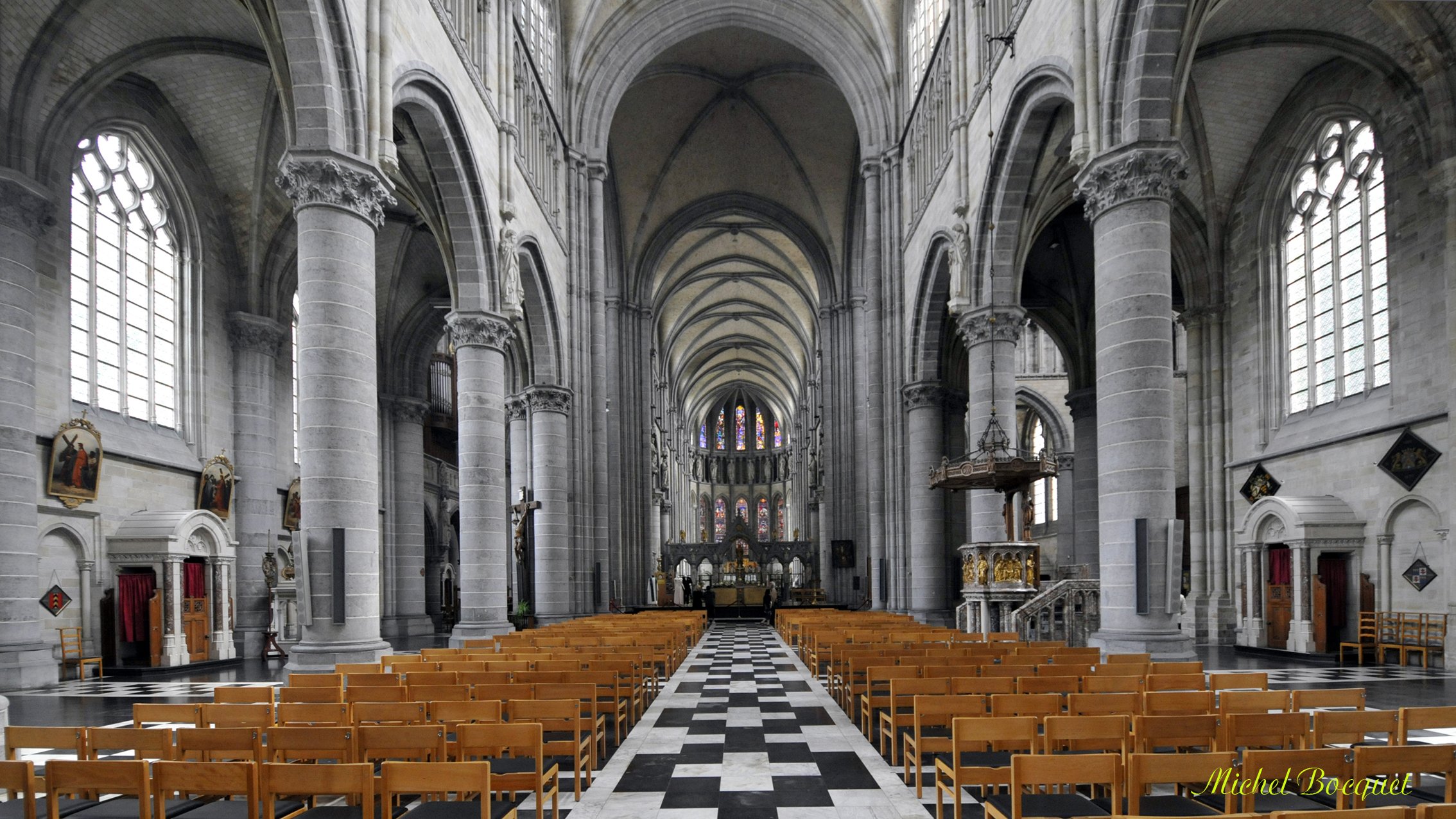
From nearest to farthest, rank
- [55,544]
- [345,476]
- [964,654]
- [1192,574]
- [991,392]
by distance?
[964,654], [345,476], [55,544], [991,392], [1192,574]

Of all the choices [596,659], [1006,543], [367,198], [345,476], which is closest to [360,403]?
[345,476]

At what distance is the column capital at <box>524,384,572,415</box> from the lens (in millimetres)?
28719

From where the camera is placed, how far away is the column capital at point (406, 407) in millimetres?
32812

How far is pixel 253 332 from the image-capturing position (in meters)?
25.1

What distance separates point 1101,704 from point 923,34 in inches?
997

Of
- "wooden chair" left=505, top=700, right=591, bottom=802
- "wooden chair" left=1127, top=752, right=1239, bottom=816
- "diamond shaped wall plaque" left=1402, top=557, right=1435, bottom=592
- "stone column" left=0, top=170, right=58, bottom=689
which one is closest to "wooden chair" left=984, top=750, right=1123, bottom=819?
"wooden chair" left=1127, top=752, right=1239, bottom=816

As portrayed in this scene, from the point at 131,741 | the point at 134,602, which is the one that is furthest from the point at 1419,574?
the point at 134,602

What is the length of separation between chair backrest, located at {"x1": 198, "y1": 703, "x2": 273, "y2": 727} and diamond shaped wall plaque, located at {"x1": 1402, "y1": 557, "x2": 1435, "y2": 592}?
1847cm

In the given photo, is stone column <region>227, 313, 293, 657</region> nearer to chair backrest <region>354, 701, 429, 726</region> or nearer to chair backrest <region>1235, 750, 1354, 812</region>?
chair backrest <region>354, 701, 429, 726</region>

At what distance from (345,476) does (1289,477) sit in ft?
61.5

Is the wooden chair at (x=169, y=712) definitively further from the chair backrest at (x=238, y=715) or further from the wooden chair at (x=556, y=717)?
the wooden chair at (x=556, y=717)

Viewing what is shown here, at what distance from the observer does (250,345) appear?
25.1 m

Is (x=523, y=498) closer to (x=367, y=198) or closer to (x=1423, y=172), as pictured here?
(x=367, y=198)

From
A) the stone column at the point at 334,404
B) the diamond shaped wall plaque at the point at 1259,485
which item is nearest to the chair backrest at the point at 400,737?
the stone column at the point at 334,404
